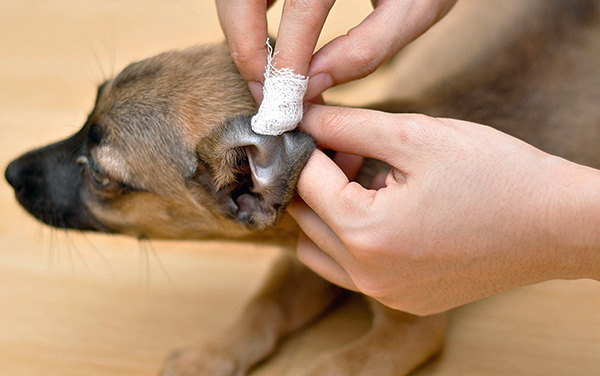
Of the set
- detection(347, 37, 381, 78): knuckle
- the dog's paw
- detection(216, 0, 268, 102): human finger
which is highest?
detection(216, 0, 268, 102): human finger

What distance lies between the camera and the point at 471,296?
1513 mm

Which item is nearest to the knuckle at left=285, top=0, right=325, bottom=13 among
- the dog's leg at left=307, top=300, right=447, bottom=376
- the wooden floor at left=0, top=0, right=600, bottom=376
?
the dog's leg at left=307, top=300, right=447, bottom=376

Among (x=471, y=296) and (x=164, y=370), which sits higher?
(x=471, y=296)

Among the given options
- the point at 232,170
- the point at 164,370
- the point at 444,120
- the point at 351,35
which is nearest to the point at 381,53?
the point at 351,35

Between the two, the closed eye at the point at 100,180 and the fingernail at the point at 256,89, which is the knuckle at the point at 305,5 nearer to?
the fingernail at the point at 256,89

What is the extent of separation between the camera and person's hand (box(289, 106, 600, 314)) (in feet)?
4.30

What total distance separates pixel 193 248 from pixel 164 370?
1.84ft

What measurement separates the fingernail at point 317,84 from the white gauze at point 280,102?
2.2 inches

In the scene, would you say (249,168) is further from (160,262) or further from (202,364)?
(160,262)

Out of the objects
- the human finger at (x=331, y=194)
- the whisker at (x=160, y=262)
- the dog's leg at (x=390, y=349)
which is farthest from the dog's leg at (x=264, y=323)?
the human finger at (x=331, y=194)

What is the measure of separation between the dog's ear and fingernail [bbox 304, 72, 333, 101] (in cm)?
10

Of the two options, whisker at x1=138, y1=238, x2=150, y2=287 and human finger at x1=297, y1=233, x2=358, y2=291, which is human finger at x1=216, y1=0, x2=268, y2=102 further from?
whisker at x1=138, y1=238, x2=150, y2=287

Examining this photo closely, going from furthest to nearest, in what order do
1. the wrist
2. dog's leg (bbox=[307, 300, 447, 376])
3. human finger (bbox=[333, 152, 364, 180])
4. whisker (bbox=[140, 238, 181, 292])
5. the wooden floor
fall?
whisker (bbox=[140, 238, 181, 292]) → the wooden floor → dog's leg (bbox=[307, 300, 447, 376]) → human finger (bbox=[333, 152, 364, 180]) → the wrist

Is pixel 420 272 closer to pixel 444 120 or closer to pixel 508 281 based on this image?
pixel 508 281
